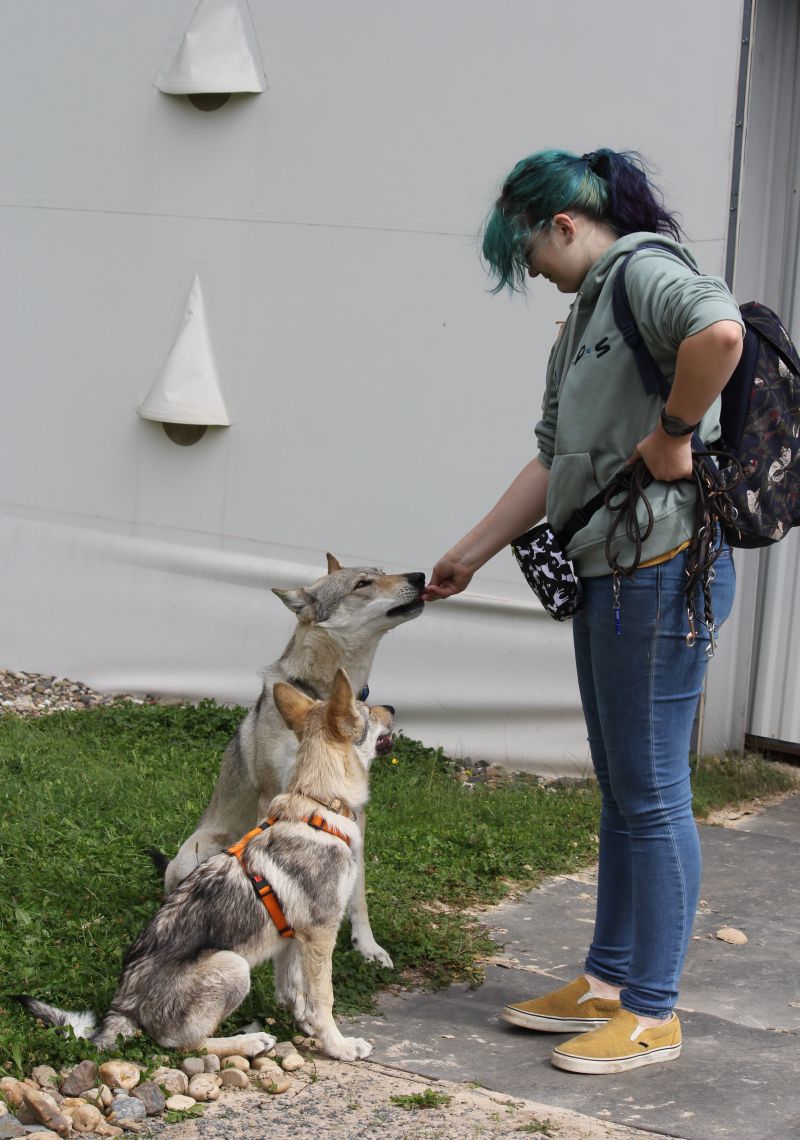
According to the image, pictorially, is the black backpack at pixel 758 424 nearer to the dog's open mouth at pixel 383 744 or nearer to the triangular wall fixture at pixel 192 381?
the dog's open mouth at pixel 383 744

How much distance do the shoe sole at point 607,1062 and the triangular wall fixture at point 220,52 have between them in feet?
20.5

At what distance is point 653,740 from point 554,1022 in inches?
38.5

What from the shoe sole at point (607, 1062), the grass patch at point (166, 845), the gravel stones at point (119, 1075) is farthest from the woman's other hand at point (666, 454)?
the gravel stones at point (119, 1075)

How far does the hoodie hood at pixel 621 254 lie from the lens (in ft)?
10.2

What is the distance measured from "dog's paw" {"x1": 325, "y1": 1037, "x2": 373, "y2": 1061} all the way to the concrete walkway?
6 centimetres

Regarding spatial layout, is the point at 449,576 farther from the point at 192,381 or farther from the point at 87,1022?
the point at 192,381

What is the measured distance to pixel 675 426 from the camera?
115 inches

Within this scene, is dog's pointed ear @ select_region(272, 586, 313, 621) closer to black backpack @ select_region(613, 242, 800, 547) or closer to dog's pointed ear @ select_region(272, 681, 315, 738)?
dog's pointed ear @ select_region(272, 681, 315, 738)

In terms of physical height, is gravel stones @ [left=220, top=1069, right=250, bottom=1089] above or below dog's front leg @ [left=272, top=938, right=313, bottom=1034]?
below

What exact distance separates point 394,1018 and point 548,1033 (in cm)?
47

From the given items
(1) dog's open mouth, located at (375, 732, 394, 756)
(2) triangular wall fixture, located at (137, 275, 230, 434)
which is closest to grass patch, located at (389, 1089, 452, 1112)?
(1) dog's open mouth, located at (375, 732, 394, 756)

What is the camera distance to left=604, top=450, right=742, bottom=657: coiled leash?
3061 millimetres

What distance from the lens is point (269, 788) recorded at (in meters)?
4.38

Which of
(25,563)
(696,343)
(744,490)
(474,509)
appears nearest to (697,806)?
(474,509)
